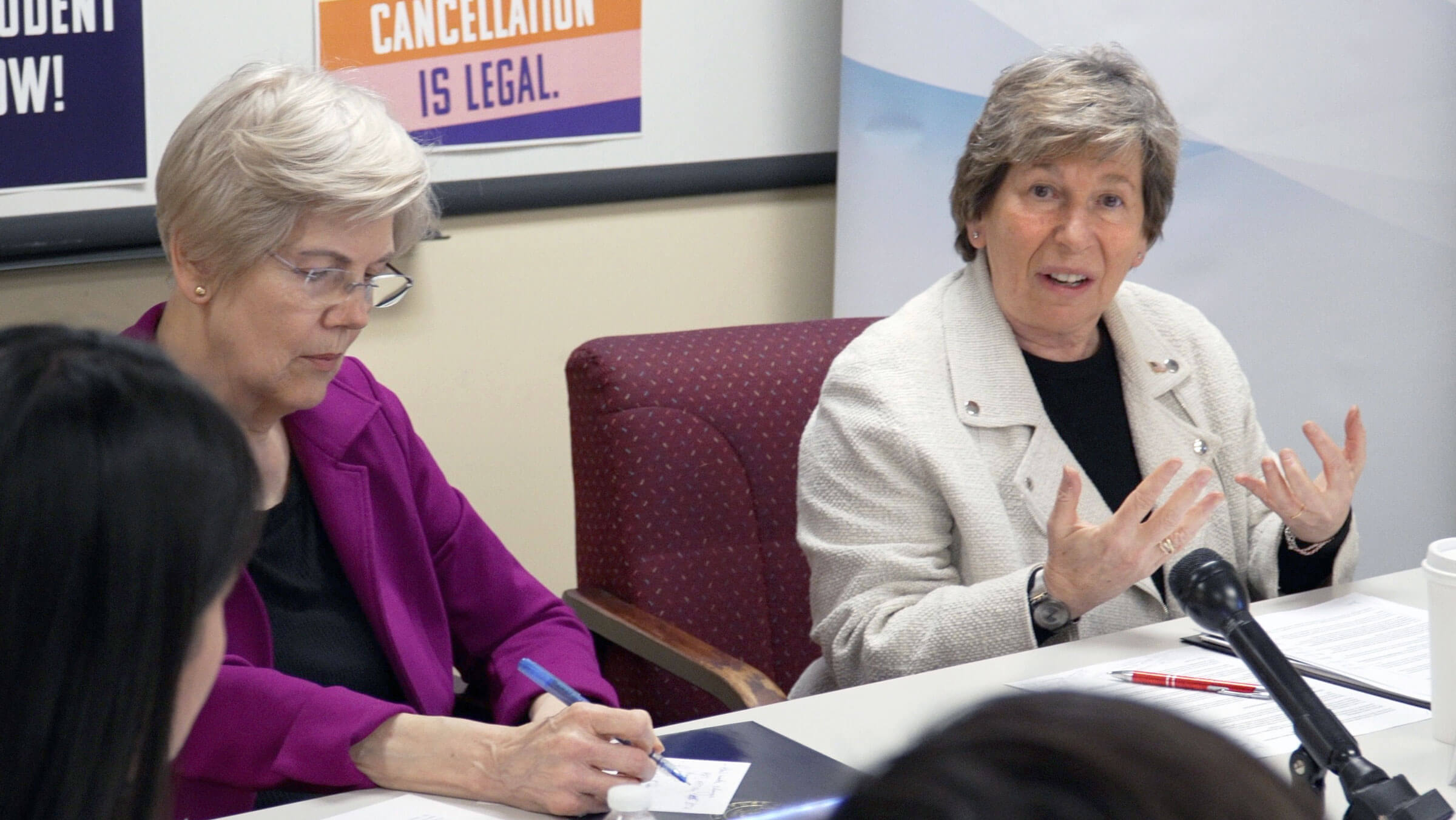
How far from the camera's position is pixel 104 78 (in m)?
2.48

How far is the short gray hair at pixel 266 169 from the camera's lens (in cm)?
171

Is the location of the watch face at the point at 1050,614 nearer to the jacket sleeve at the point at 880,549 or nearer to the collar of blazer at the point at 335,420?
the jacket sleeve at the point at 880,549

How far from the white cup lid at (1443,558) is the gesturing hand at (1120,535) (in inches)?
9.4

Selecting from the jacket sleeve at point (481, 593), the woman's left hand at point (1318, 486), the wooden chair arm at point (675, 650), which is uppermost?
the woman's left hand at point (1318, 486)

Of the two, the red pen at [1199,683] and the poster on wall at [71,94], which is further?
the poster on wall at [71,94]

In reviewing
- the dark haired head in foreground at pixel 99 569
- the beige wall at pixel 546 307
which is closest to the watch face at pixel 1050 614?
the dark haired head in foreground at pixel 99 569

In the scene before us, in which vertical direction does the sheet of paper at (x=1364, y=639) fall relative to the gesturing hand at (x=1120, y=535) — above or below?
below

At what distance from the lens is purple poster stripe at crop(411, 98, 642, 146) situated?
2887 mm

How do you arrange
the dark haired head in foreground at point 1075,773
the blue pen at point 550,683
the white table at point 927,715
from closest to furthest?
the dark haired head in foreground at point 1075,773, the white table at point 927,715, the blue pen at point 550,683

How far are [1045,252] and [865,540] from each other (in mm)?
470

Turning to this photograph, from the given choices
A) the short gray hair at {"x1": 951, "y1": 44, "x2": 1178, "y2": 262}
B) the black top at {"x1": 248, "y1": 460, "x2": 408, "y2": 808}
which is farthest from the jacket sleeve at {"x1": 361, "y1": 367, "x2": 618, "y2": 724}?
the short gray hair at {"x1": 951, "y1": 44, "x2": 1178, "y2": 262}

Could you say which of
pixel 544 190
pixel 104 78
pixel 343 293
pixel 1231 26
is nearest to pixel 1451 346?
pixel 1231 26

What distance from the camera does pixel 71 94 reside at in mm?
2449

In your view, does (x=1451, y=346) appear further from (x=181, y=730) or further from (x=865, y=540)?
(x=181, y=730)
